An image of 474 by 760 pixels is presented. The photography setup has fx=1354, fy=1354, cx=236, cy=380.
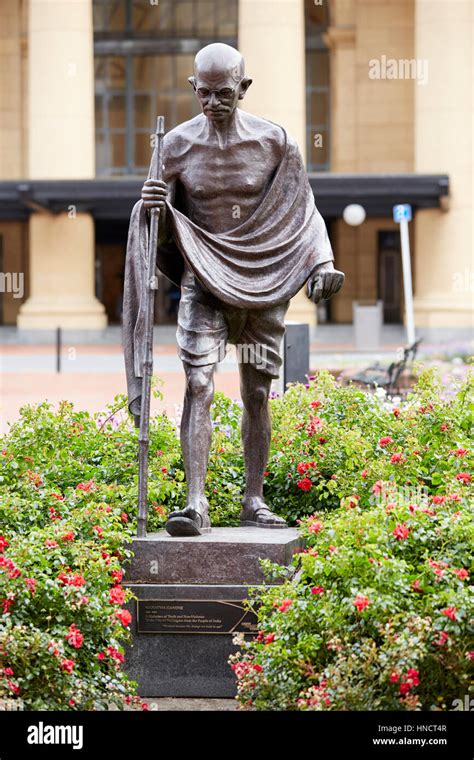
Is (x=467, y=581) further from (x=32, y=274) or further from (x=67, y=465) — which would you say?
(x=32, y=274)

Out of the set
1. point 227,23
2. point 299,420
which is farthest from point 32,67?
point 299,420

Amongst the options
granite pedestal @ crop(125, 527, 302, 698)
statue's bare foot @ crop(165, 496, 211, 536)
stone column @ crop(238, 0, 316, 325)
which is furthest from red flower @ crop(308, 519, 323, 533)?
stone column @ crop(238, 0, 316, 325)

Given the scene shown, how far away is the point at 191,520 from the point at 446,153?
2992cm

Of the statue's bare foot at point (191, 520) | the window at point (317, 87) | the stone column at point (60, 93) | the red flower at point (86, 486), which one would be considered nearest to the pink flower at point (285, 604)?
the statue's bare foot at point (191, 520)

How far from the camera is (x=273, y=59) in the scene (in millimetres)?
34188

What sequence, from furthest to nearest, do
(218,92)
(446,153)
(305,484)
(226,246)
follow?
(446,153)
(305,484)
(226,246)
(218,92)

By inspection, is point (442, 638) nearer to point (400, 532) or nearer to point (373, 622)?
point (373, 622)

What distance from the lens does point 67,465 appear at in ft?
23.6

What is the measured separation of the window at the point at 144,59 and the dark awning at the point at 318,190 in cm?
869

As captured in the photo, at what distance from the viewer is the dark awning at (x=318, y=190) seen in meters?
34.2

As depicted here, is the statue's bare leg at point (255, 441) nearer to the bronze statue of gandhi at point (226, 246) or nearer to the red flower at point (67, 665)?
the bronze statue of gandhi at point (226, 246)

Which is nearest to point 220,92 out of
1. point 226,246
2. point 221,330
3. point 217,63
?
point 217,63
